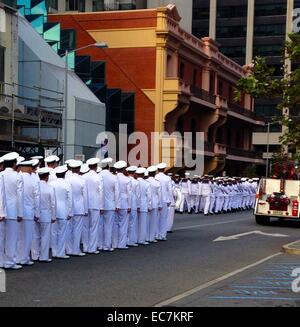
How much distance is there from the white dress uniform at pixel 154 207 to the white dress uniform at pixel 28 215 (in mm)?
4936

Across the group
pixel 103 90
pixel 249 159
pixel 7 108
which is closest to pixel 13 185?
pixel 7 108

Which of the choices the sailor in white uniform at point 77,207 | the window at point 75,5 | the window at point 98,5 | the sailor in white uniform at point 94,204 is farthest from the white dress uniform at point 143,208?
the window at point 98,5

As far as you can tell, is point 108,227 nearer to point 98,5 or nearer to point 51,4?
point 51,4

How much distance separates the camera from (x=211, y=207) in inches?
1214

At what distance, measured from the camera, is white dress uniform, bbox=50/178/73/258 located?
1334 cm

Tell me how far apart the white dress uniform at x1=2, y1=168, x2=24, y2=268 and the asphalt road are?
411 millimetres

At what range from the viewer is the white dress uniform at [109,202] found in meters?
15.0

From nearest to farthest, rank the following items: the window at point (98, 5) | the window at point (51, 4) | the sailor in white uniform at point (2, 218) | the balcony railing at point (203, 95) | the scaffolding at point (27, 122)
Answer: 1. the sailor in white uniform at point (2, 218)
2. the scaffolding at point (27, 122)
3. the balcony railing at point (203, 95)
4. the window at point (51, 4)
5. the window at point (98, 5)

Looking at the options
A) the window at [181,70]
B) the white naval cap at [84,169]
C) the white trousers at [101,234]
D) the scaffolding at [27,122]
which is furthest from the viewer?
the window at [181,70]

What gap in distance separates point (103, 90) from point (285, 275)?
1141 inches

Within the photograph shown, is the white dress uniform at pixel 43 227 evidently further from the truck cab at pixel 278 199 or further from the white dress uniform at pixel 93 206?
the truck cab at pixel 278 199

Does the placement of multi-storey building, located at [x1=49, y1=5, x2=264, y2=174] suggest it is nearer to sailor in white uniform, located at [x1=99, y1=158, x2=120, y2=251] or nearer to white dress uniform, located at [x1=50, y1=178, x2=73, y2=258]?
sailor in white uniform, located at [x1=99, y1=158, x2=120, y2=251]

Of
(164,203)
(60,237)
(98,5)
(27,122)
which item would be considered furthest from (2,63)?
(98,5)

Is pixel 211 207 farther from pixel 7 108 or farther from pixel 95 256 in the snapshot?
pixel 95 256
